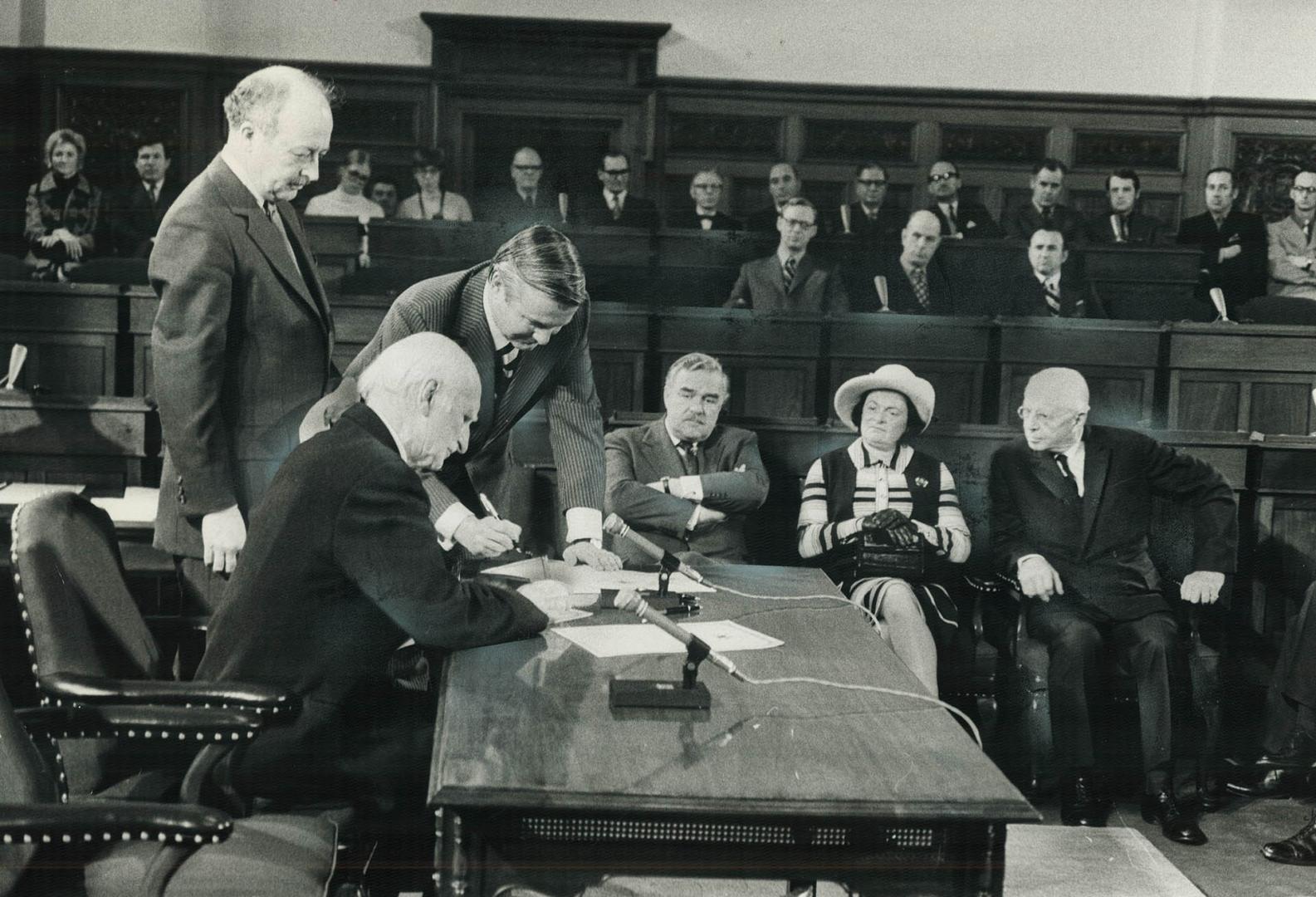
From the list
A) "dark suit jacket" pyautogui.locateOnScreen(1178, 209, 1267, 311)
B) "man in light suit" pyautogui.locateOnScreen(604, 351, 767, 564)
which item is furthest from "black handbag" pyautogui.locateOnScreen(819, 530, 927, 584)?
"dark suit jacket" pyautogui.locateOnScreen(1178, 209, 1267, 311)

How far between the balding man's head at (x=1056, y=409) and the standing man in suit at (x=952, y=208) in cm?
365

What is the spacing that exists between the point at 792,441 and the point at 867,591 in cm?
61

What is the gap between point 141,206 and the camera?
6.79 m

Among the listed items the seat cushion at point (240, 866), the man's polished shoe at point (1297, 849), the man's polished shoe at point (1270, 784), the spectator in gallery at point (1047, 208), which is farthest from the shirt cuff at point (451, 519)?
the spectator in gallery at point (1047, 208)

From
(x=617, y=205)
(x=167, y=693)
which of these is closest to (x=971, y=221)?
(x=617, y=205)

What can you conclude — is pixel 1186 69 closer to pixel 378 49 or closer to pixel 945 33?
pixel 945 33

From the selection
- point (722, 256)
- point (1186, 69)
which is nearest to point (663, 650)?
point (722, 256)

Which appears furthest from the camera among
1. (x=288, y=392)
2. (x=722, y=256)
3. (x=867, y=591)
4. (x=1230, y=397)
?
(x=722, y=256)

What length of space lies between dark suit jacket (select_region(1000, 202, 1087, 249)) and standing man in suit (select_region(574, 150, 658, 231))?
1.93m

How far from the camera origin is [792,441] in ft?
12.8

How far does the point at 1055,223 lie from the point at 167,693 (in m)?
6.09

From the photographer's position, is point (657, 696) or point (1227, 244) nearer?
point (657, 696)

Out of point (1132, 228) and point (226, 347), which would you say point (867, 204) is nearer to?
point (1132, 228)

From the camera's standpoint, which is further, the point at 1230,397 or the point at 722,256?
the point at 722,256
